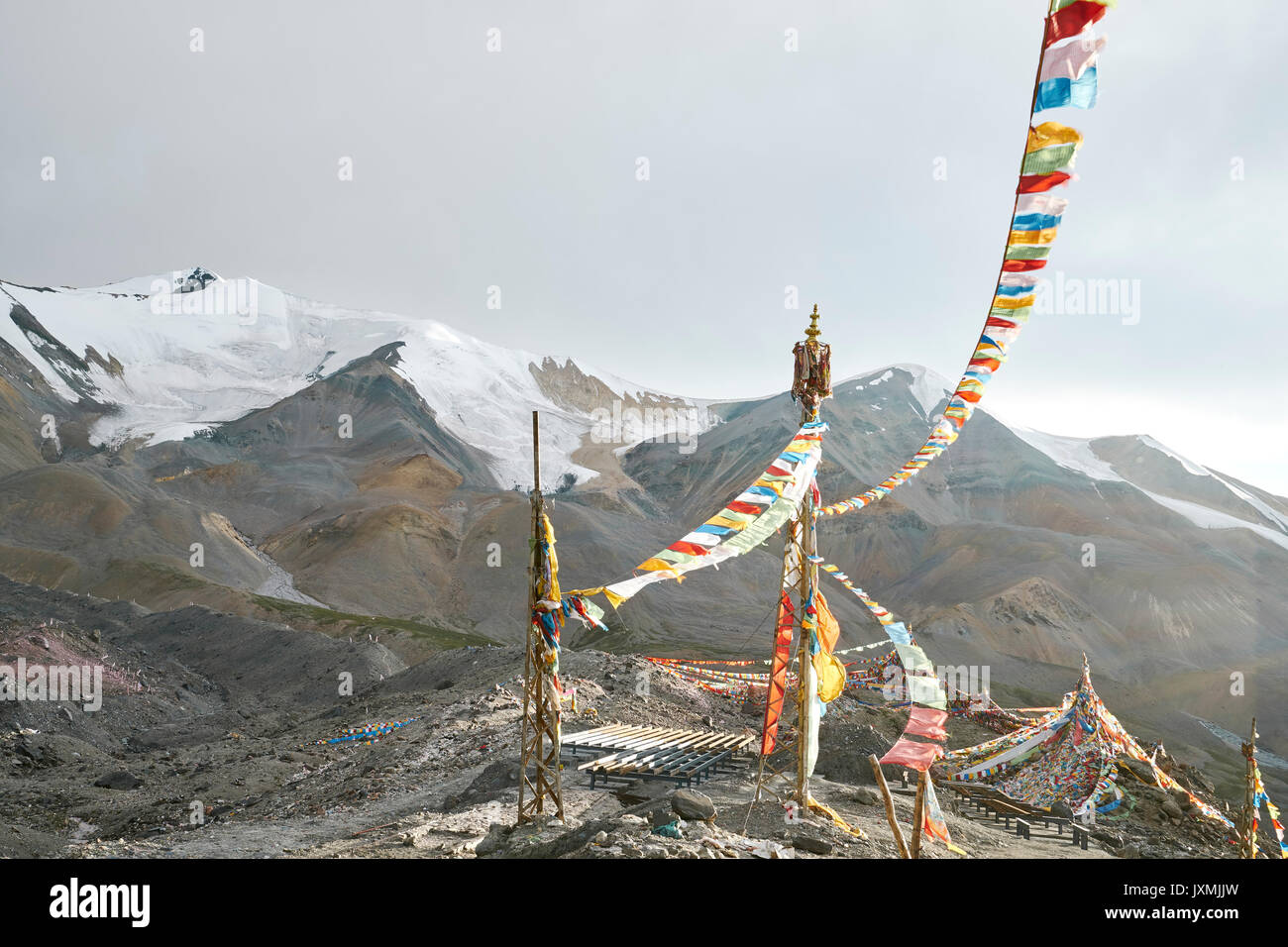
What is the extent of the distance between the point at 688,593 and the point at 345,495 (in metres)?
46.2

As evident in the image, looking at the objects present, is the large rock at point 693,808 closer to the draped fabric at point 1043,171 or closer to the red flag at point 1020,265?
the draped fabric at point 1043,171

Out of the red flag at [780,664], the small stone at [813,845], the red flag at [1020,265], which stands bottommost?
the small stone at [813,845]

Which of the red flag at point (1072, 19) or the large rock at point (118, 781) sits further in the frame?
the large rock at point (118, 781)

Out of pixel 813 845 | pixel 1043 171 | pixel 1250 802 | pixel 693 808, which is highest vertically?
pixel 1043 171

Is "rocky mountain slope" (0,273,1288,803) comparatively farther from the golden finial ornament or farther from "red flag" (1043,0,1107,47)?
"red flag" (1043,0,1107,47)

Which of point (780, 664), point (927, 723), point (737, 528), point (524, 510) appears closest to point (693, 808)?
point (780, 664)

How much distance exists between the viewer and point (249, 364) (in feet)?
537

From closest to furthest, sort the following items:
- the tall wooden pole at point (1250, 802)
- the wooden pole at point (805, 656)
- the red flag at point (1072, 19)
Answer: the red flag at point (1072, 19)
the wooden pole at point (805, 656)
the tall wooden pole at point (1250, 802)

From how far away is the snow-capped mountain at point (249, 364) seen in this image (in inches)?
4840

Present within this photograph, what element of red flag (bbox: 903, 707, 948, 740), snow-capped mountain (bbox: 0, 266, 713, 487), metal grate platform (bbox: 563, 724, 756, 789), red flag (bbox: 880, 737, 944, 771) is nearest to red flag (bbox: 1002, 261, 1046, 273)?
red flag (bbox: 903, 707, 948, 740)

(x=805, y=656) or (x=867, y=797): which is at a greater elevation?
(x=805, y=656)

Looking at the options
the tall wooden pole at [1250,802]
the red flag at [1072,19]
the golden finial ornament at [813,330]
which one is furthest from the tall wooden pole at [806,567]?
the tall wooden pole at [1250,802]

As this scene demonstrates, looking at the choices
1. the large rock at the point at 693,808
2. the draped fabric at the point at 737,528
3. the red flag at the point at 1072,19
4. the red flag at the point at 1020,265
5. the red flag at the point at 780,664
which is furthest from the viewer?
the red flag at the point at 780,664

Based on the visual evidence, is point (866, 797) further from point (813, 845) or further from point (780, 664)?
point (813, 845)
